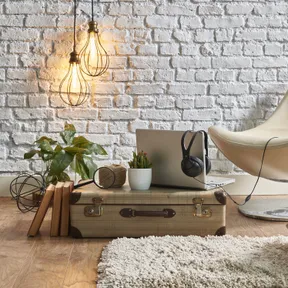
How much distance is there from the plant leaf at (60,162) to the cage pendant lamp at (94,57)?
862mm

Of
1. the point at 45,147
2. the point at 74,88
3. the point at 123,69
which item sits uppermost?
the point at 123,69

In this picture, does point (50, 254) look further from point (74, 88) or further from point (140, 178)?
point (74, 88)

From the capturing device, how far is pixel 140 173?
2.91 meters

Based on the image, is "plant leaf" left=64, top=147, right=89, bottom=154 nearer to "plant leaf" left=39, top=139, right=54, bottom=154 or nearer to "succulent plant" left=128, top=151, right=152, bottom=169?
"plant leaf" left=39, top=139, right=54, bottom=154

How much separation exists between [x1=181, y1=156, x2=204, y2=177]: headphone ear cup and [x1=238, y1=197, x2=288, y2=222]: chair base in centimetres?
73

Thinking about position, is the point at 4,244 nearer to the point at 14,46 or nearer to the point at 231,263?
the point at 231,263

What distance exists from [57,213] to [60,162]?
64cm

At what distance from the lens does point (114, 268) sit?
2.21 metres

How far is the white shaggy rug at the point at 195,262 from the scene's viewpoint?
204 cm

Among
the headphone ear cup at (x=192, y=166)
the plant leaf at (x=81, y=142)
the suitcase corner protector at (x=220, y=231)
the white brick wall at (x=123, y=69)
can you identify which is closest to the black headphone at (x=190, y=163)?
the headphone ear cup at (x=192, y=166)

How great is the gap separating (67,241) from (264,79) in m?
2.12

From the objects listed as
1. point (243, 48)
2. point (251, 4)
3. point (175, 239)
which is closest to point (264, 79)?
point (243, 48)

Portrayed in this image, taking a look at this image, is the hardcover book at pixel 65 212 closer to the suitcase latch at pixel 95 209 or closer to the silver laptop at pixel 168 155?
the suitcase latch at pixel 95 209

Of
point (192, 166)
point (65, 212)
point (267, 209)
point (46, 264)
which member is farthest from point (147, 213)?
point (267, 209)
